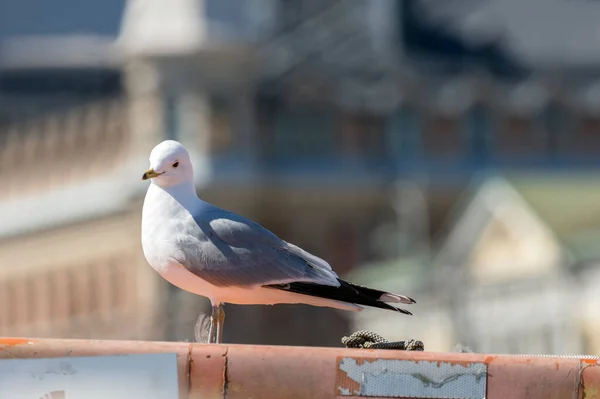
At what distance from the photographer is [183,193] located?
1275cm

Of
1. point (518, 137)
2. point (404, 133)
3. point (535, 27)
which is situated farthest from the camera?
point (535, 27)

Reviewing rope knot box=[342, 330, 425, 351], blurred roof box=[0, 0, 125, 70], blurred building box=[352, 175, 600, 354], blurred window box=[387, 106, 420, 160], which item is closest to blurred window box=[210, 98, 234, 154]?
blurred window box=[387, 106, 420, 160]

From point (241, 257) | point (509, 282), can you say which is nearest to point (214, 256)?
point (241, 257)

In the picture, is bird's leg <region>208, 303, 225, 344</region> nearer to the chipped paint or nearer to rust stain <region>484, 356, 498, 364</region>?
the chipped paint

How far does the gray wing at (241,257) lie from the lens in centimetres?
1251

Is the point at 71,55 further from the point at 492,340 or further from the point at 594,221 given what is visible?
the point at 492,340

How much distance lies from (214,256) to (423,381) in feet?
7.23

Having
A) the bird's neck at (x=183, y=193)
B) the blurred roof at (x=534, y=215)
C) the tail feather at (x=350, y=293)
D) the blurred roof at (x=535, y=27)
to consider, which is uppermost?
the blurred roof at (x=535, y=27)

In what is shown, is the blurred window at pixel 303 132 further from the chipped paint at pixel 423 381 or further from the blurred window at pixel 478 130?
the chipped paint at pixel 423 381

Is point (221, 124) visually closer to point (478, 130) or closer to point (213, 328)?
point (478, 130)

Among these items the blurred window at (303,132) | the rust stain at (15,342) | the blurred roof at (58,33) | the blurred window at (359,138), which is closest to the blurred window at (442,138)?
the blurred window at (359,138)

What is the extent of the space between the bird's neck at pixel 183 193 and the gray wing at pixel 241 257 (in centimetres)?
6

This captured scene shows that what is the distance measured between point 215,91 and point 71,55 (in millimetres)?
6686

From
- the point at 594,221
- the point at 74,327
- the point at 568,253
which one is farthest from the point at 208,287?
the point at 74,327
